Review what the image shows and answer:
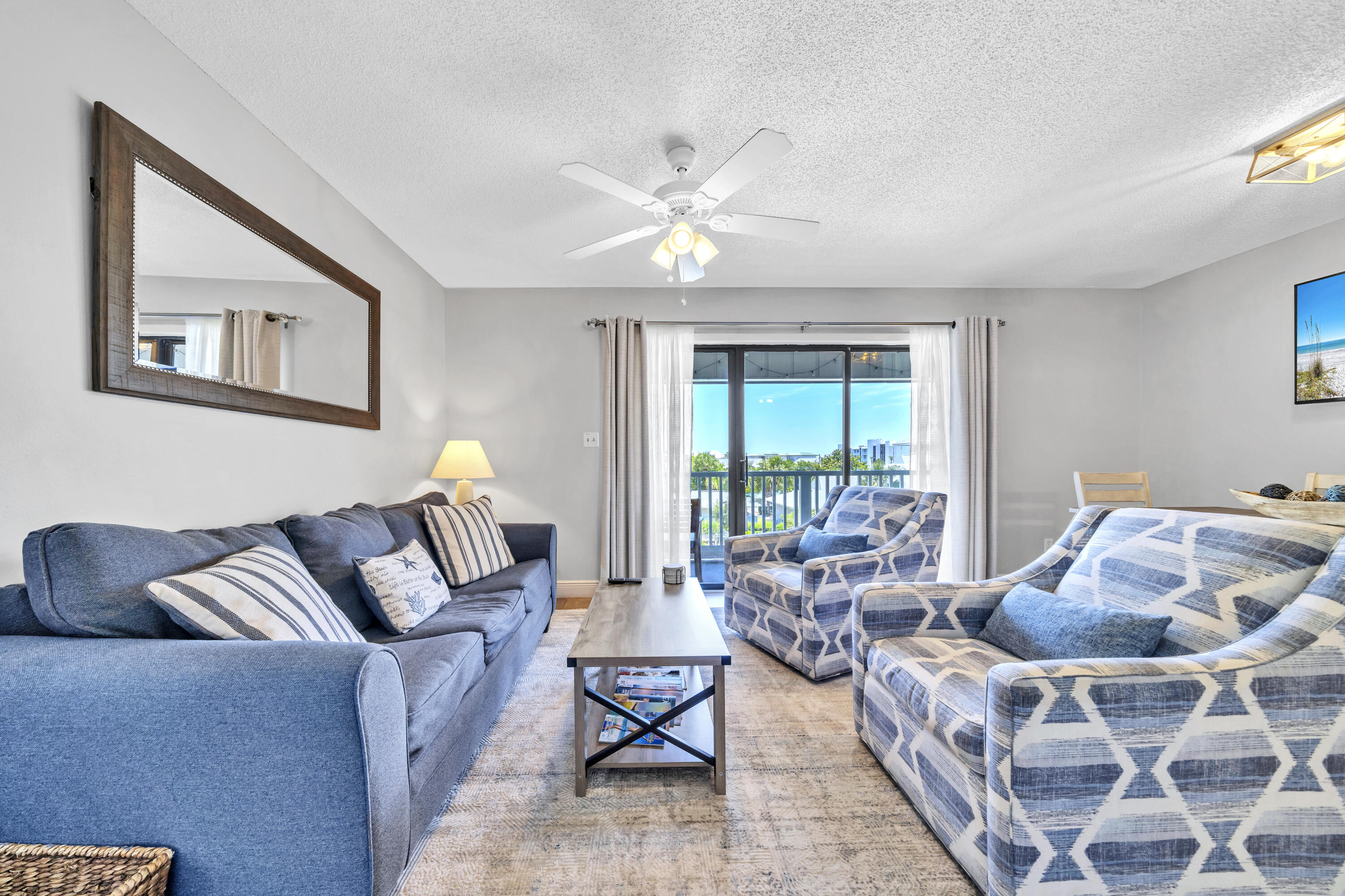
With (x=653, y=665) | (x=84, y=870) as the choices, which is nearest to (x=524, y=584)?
(x=653, y=665)

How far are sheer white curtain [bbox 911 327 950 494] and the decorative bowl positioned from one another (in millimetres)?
2342

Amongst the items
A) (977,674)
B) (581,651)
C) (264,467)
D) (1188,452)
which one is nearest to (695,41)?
(581,651)

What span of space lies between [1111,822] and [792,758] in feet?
3.25

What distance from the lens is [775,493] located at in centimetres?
468

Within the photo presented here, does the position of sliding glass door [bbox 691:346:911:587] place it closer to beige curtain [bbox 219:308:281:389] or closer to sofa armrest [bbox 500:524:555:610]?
sofa armrest [bbox 500:524:555:610]

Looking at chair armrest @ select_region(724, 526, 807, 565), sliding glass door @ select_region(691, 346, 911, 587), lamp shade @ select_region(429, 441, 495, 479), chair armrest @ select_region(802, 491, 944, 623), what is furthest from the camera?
→ sliding glass door @ select_region(691, 346, 911, 587)

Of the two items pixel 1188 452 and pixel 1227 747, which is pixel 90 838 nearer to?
pixel 1227 747

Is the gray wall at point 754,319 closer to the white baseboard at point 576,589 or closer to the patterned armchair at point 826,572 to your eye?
the white baseboard at point 576,589

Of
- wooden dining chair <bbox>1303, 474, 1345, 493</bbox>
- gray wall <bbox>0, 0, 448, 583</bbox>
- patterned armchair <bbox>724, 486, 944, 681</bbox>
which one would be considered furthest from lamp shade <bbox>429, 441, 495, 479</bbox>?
wooden dining chair <bbox>1303, 474, 1345, 493</bbox>

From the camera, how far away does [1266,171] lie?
2379 mm

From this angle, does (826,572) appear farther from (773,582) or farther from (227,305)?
(227,305)

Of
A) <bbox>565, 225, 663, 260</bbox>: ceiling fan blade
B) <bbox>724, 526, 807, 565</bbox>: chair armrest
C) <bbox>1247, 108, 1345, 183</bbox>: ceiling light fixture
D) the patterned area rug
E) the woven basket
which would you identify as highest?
<bbox>1247, 108, 1345, 183</bbox>: ceiling light fixture

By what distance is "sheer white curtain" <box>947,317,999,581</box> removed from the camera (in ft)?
14.0

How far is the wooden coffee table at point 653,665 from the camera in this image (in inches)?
68.7
